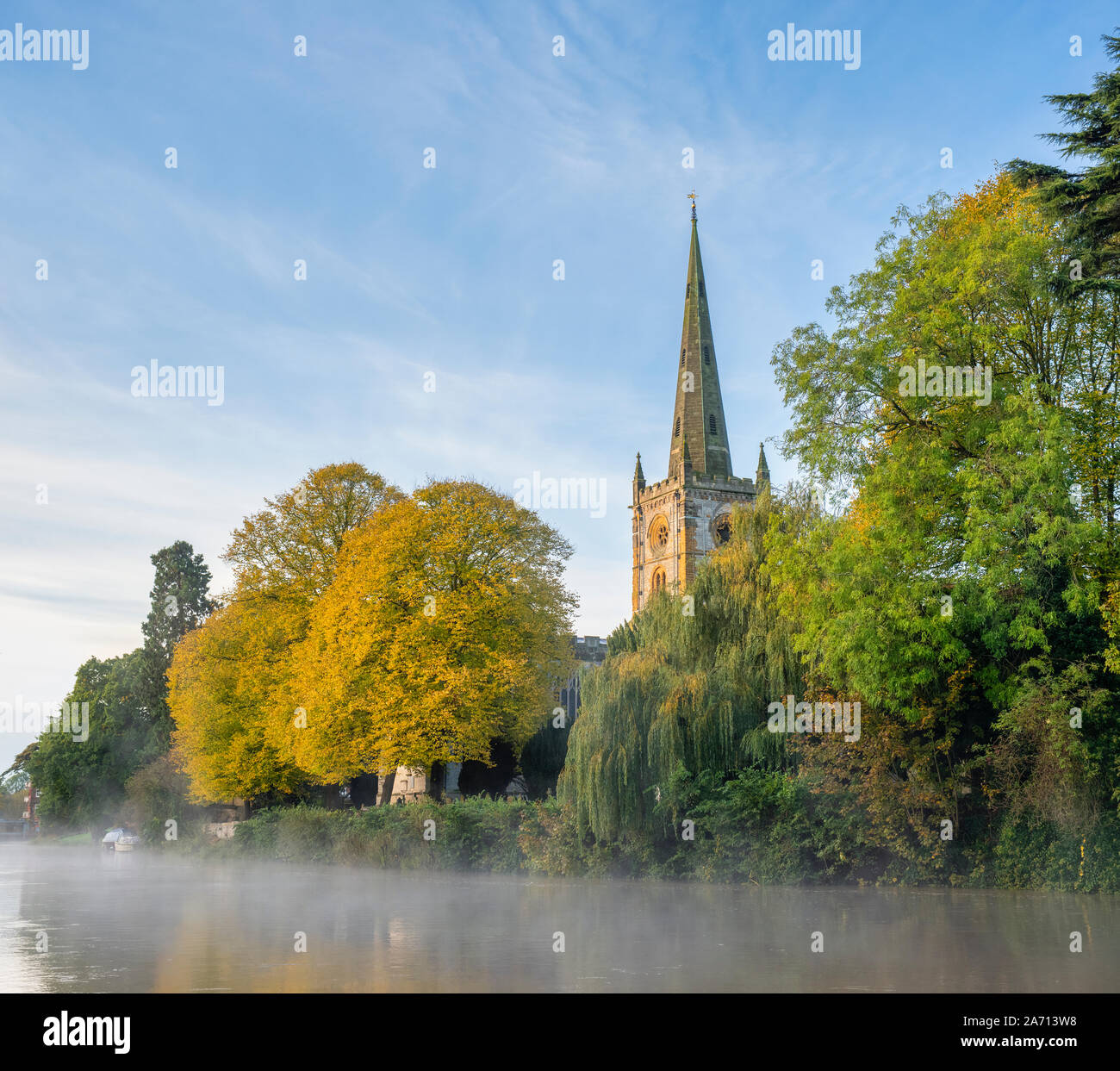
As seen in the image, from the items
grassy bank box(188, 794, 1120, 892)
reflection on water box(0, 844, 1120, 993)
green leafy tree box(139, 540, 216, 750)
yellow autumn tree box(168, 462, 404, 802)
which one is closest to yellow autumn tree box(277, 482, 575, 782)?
grassy bank box(188, 794, 1120, 892)

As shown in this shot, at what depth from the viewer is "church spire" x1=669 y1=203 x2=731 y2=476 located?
103 metres

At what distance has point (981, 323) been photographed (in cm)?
2653

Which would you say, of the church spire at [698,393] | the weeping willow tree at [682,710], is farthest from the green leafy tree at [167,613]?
the weeping willow tree at [682,710]

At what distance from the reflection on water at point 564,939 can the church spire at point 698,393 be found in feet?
250

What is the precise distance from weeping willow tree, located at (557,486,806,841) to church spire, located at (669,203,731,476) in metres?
72.5

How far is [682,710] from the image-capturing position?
30.5 metres

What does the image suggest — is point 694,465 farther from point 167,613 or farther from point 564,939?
point 564,939

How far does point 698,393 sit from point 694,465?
6759mm

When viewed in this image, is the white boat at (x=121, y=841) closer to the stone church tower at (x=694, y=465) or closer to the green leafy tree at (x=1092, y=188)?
the stone church tower at (x=694, y=465)

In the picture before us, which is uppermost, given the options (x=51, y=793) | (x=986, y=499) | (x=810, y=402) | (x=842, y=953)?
(x=810, y=402)

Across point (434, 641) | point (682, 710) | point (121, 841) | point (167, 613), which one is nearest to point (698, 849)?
point (682, 710)
